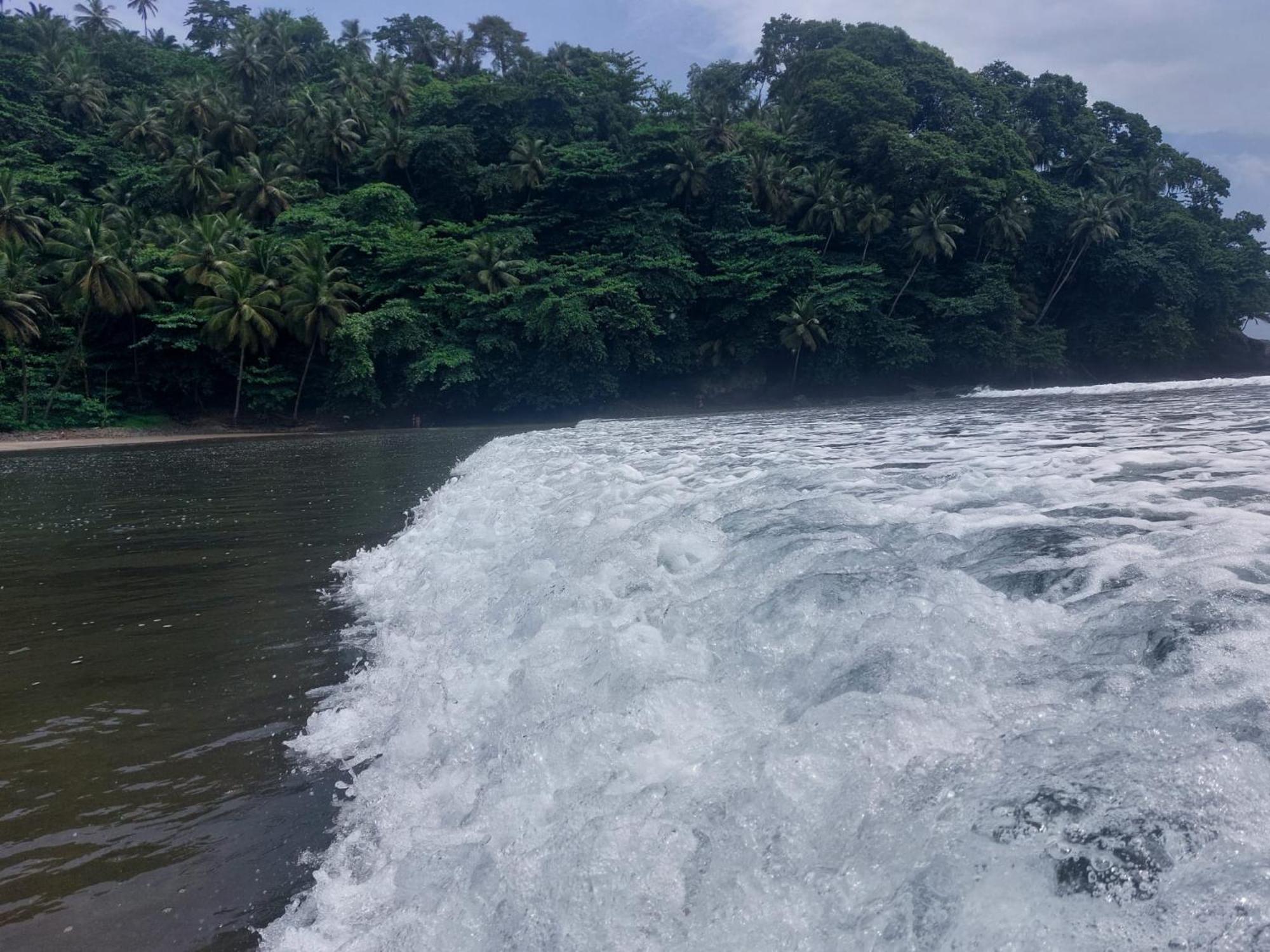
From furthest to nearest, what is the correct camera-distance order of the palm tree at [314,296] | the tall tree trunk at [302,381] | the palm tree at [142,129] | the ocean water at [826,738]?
1. the palm tree at [142,129]
2. the tall tree trunk at [302,381]
3. the palm tree at [314,296]
4. the ocean water at [826,738]

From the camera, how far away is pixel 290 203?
32094 millimetres

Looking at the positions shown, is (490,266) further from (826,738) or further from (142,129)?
(826,738)

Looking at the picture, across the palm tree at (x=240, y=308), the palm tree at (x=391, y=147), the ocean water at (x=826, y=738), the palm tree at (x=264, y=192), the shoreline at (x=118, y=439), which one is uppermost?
the palm tree at (x=391, y=147)

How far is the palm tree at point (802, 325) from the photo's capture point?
28.5m

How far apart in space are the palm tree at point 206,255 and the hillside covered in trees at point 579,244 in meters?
0.13

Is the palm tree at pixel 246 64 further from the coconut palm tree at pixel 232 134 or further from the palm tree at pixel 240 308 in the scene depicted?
the palm tree at pixel 240 308

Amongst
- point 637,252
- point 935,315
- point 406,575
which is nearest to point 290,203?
point 637,252

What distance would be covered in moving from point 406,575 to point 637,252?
25.3 metres

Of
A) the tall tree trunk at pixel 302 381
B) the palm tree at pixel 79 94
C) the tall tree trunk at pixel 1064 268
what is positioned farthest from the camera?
the palm tree at pixel 79 94

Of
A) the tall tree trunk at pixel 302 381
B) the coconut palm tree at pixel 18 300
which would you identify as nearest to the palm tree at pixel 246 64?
the coconut palm tree at pixel 18 300

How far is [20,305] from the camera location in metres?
24.0

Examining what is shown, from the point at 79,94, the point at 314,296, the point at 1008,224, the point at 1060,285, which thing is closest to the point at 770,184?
the point at 1008,224

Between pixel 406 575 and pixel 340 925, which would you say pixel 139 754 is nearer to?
pixel 340 925

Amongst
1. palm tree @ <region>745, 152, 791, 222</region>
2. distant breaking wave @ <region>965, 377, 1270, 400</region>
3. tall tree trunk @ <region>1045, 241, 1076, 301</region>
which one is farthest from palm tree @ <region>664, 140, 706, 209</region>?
tall tree trunk @ <region>1045, 241, 1076, 301</region>
